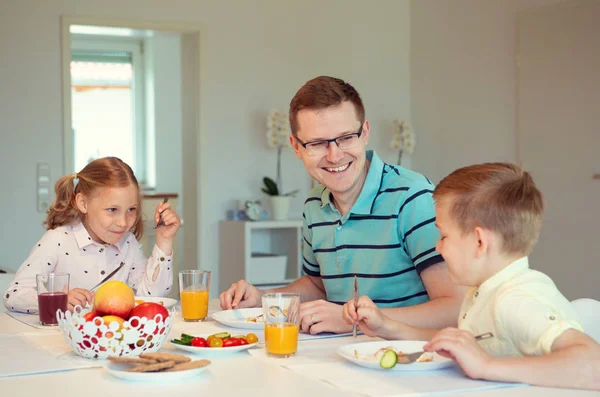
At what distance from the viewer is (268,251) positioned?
5.61 m

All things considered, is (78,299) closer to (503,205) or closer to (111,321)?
(111,321)

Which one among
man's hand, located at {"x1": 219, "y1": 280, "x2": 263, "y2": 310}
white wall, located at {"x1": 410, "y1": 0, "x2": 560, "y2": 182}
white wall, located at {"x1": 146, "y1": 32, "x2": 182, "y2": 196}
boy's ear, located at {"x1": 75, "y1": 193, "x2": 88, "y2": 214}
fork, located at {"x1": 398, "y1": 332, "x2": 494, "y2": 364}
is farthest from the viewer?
white wall, located at {"x1": 146, "y1": 32, "x2": 182, "y2": 196}

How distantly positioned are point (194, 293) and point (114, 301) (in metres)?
0.43

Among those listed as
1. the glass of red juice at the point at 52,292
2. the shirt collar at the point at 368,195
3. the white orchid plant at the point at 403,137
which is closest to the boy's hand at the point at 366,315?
the shirt collar at the point at 368,195

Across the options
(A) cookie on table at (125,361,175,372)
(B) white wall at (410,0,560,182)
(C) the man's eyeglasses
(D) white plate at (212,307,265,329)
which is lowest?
(D) white plate at (212,307,265,329)

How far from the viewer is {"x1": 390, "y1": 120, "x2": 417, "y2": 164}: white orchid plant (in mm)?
5746

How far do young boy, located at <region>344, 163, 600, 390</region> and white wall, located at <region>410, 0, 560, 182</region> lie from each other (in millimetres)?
3618

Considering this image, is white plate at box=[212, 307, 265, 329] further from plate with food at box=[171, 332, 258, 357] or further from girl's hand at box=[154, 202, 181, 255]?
girl's hand at box=[154, 202, 181, 255]

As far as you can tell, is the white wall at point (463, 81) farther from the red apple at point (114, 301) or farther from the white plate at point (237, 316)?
the red apple at point (114, 301)

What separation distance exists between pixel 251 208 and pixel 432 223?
337cm

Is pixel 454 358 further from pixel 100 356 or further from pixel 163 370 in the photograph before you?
pixel 100 356

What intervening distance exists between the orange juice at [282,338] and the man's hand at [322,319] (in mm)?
246

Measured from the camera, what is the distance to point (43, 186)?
4.98 meters

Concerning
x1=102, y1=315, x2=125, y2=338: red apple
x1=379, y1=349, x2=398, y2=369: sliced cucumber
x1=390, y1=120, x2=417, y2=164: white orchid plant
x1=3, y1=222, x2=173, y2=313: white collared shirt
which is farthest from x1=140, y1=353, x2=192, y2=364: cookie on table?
x1=390, y1=120, x2=417, y2=164: white orchid plant
